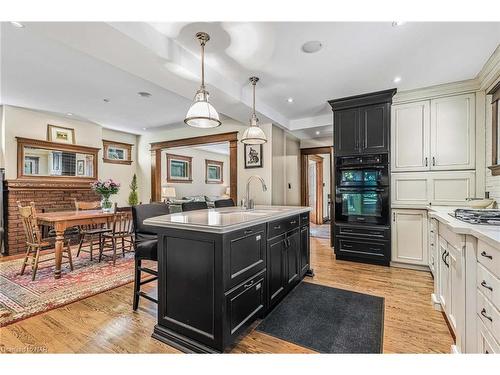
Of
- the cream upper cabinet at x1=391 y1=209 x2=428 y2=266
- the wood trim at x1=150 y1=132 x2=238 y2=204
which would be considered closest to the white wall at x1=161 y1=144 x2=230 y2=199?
the wood trim at x1=150 y1=132 x2=238 y2=204

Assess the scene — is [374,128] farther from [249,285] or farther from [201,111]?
[249,285]

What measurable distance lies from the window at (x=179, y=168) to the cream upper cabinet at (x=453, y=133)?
647 cm

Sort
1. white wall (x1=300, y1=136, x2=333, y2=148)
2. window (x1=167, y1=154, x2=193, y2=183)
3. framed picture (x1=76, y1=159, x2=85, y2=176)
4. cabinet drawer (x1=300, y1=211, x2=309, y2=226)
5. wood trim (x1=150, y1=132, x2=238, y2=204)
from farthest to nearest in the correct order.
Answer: window (x1=167, y1=154, x2=193, y2=183) < white wall (x1=300, y1=136, x2=333, y2=148) < framed picture (x1=76, y1=159, x2=85, y2=176) < wood trim (x1=150, y1=132, x2=238, y2=204) < cabinet drawer (x1=300, y1=211, x2=309, y2=226)

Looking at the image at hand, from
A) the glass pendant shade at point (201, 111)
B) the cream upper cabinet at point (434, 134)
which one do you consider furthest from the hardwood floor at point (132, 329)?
the glass pendant shade at point (201, 111)

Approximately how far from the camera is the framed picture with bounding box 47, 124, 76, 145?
16.4ft

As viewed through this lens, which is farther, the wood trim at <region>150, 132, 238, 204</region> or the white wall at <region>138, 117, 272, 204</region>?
the wood trim at <region>150, 132, 238, 204</region>

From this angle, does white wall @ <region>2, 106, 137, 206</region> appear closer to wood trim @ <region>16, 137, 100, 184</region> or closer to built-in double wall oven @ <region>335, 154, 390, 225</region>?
wood trim @ <region>16, 137, 100, 184</region>

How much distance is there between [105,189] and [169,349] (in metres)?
3.17

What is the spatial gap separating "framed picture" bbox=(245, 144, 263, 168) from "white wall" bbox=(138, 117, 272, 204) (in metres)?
0.08

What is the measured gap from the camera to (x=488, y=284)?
127 centimetres

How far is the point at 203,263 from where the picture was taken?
5.55ft

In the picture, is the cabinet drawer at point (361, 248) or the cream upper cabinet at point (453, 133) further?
the cabinet drawer at point (361, 248)

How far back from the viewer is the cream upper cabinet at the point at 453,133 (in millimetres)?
3283

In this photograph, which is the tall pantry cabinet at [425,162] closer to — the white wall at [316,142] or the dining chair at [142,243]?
the white wall at [316,142]
